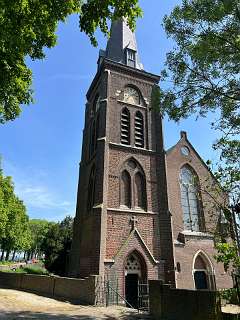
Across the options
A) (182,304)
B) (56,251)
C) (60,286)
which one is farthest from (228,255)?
(56,251)

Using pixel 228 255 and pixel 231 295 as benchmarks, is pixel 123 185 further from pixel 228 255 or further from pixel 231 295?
pixel 228 255

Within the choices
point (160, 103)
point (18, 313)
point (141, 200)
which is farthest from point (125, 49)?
point (18, 313)

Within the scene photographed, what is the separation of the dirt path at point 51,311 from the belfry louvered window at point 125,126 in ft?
37.8

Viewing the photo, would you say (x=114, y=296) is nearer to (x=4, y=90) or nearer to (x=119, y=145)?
(x=119, y=145)

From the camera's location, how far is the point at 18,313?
442 inches

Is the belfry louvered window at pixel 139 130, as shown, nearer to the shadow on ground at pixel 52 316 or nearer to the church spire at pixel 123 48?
the church spire at pixel 123 48

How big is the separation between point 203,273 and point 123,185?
8.10 meters

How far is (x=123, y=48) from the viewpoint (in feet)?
85.0

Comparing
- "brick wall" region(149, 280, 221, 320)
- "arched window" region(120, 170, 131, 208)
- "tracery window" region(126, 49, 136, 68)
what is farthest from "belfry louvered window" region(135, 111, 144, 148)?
"brick wall" region(149, 280, 221, 320)

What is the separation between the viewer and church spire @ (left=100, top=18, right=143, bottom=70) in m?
25.4

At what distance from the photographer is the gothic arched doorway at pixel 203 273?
19391mm

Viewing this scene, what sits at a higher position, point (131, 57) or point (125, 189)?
point (131, 57)

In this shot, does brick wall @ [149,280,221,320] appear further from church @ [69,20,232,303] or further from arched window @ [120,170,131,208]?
arched window @ [120,170,131,208]

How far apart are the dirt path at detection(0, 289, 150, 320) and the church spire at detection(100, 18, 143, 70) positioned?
Answer: 19.1m
